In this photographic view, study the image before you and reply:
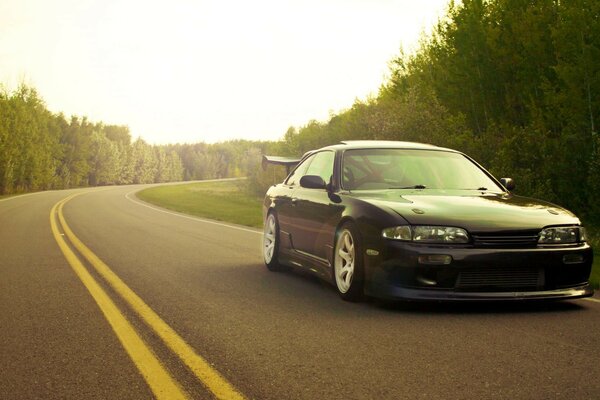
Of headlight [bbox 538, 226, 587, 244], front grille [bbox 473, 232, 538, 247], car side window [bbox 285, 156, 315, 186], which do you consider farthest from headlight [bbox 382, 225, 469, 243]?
car side window [bbox 285, 156, 315, 186]

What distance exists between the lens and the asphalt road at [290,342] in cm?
378

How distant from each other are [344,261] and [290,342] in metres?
1.98

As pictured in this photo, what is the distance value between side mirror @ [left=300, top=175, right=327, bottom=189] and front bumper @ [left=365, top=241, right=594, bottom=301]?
157 cm

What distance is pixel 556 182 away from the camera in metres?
19.6

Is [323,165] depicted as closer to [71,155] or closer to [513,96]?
[513,96]

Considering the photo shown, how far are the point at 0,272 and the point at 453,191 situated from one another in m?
5.79

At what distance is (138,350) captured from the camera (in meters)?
4.63

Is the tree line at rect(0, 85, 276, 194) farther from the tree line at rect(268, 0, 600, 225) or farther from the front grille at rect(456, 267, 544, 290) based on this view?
the front grille at rect(456, 267, 544, 290)

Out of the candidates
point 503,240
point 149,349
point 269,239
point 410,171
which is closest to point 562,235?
point 503,240

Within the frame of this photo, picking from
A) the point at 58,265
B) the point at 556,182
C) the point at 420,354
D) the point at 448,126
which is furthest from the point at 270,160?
the point at 448,126

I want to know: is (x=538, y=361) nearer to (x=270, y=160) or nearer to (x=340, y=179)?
(x=340, y=179)

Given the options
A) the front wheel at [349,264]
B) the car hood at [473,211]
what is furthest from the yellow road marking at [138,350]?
the car hood at [473,211]

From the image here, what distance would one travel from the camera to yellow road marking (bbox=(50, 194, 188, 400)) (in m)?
3.72

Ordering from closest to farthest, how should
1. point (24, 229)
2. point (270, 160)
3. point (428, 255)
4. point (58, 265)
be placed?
point (428, 255), point (58, 265), point (270, 160), point (24, 229)
